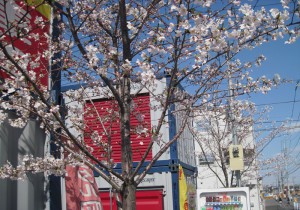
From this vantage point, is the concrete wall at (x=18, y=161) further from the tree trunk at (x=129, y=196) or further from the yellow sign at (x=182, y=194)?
the yellow sign at (x=182, y=194)

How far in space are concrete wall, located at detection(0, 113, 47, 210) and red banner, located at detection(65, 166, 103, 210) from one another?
25.4 inches

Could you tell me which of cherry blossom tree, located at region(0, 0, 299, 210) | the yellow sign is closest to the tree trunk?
cherry blossom tree, located at region(0, 0, 299, 210)

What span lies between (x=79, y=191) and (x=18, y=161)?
109 centimetres

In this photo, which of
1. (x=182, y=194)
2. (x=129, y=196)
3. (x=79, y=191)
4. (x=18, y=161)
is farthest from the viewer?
(x=182, y=194)

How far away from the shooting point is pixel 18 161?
623 cm

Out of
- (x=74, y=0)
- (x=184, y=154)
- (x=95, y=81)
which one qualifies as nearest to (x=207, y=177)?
(x=184, y=154)

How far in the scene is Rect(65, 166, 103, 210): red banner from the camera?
249 inches

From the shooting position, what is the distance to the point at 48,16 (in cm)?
747

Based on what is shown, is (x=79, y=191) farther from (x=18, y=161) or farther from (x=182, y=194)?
(x=182, y=194)

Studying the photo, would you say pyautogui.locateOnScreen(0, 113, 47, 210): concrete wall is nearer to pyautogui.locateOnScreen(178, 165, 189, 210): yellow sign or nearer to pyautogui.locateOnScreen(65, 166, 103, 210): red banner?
pyautogui.locateOnScreen(65, 166, 103, 210): red banner

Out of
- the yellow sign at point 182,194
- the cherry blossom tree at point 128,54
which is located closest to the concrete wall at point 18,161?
the cherry blossom tree at point 128,54

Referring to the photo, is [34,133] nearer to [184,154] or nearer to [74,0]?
[74,0]

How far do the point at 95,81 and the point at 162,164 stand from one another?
3.69 m

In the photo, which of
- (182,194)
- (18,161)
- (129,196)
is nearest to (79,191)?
(18,161)
